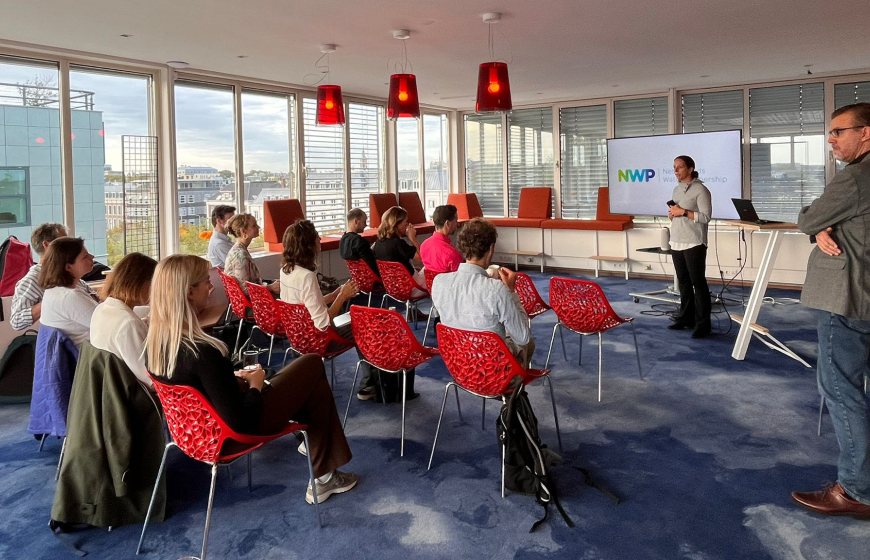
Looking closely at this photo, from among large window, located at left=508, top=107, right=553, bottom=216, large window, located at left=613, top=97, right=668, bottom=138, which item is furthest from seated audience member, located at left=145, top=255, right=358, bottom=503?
large window, located at left=508, top=107, right=553, bottom=216

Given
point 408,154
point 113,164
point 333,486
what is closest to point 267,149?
point 113,164

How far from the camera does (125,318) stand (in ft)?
9.31

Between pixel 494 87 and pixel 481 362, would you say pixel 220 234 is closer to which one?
pixel 494 87

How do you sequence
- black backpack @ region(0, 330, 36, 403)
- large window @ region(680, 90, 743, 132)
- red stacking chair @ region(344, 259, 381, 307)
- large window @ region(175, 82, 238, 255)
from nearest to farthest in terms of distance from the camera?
black backpack @ region(0, 330, 36, 403) < red stacking chair @ region(344, 259, 381, 307) < large window @ region(175, 82, 238, 255) < large window @ region(680, 90, 743, 132)

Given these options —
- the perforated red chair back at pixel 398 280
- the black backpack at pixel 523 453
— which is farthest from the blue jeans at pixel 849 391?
the perforated red chair back at pixel 398 280

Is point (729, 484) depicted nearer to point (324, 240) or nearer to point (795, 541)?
point (795, 541)

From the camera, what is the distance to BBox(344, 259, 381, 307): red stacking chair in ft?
20.3

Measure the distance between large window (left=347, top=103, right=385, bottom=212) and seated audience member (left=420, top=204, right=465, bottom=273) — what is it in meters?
4.70

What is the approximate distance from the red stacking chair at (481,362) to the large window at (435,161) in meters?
8.60

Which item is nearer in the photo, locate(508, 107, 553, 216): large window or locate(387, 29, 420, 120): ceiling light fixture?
locate(387, 29, 420, 120): ceiling light fixture

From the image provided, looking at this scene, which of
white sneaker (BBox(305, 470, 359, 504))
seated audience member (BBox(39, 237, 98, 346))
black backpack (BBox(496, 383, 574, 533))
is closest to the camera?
black backpack (BBox(496, 383, 574, 533))

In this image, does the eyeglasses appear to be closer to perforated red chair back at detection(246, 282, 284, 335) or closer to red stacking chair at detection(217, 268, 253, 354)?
perforated red chair back at detection(246, 282, 284, 335)

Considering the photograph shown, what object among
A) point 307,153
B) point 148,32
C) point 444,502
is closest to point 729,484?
point 444,502

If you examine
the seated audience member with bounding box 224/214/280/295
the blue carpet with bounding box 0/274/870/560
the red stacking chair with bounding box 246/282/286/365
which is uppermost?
the seated audience member with bounding box 224/214/280/295
